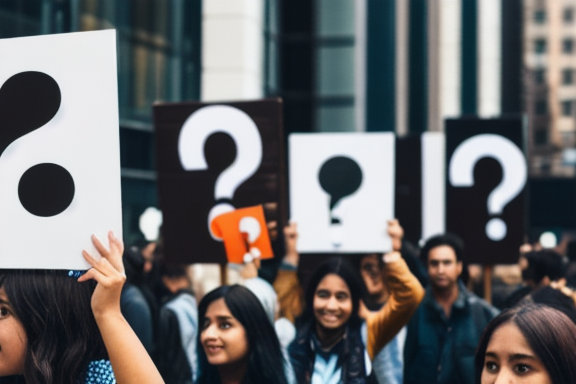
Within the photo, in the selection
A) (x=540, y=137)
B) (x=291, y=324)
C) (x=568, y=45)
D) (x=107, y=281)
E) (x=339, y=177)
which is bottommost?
(x=291, y=324)

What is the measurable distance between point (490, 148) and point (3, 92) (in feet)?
16.5

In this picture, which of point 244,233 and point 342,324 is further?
point 244,233

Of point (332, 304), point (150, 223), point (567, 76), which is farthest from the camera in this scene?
point (567, 76)

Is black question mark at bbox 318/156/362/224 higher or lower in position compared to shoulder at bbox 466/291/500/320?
higher

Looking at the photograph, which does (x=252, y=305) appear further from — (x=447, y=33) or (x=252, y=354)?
(x=447, y=33)

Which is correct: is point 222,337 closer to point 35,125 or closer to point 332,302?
point 332,302

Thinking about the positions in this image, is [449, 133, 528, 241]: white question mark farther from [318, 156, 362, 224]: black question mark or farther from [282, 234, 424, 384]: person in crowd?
[282, 234, 424, 384]: person in crowd

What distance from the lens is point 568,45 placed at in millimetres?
91188

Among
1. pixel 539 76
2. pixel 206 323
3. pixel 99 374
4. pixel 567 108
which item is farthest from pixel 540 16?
pixel 99 374

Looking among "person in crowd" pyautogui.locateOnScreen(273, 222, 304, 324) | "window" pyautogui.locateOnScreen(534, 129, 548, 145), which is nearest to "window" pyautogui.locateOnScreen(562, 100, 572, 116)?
"window" pyautogui.locateOnScreen(534, 129, 548, 145)

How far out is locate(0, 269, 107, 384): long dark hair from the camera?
3.05 m

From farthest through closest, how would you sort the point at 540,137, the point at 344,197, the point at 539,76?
the point at 539,76 → the point at 540,137 → the point at 344,197

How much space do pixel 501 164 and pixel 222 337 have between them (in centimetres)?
341

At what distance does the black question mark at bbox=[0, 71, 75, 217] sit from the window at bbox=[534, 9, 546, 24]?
287ft
